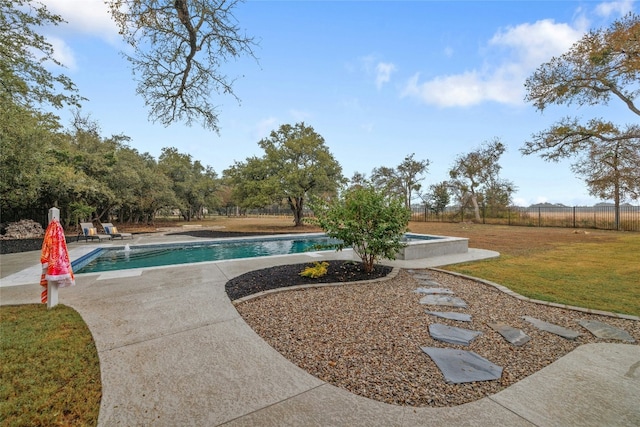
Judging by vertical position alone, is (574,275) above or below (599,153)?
below

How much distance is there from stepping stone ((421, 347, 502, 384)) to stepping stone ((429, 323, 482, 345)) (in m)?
0.20

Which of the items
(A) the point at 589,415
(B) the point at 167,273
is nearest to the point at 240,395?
(A) the point at 589,415

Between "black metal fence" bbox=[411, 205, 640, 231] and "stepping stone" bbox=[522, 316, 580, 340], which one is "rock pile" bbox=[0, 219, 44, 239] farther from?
"black metal fence" bbox=[411, 205, 640, 231]

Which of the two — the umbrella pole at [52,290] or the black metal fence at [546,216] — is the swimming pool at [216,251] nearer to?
the umbrella pole at [52,290]

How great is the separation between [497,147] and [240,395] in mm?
27720

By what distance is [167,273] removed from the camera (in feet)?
17.6

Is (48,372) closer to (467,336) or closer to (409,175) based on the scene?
(467,336)

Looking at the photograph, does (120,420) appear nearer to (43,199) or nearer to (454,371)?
(454,371)

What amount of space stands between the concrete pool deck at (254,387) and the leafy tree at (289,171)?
14164 mm

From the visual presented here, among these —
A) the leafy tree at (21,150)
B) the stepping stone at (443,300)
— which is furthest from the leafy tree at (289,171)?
the stepping stone at (443,300)

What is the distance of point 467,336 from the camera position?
277cm

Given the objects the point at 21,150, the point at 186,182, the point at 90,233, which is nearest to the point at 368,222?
the point at 21,150

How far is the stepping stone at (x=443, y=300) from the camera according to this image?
3689 millimetres

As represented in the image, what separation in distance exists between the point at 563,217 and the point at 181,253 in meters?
22.3
